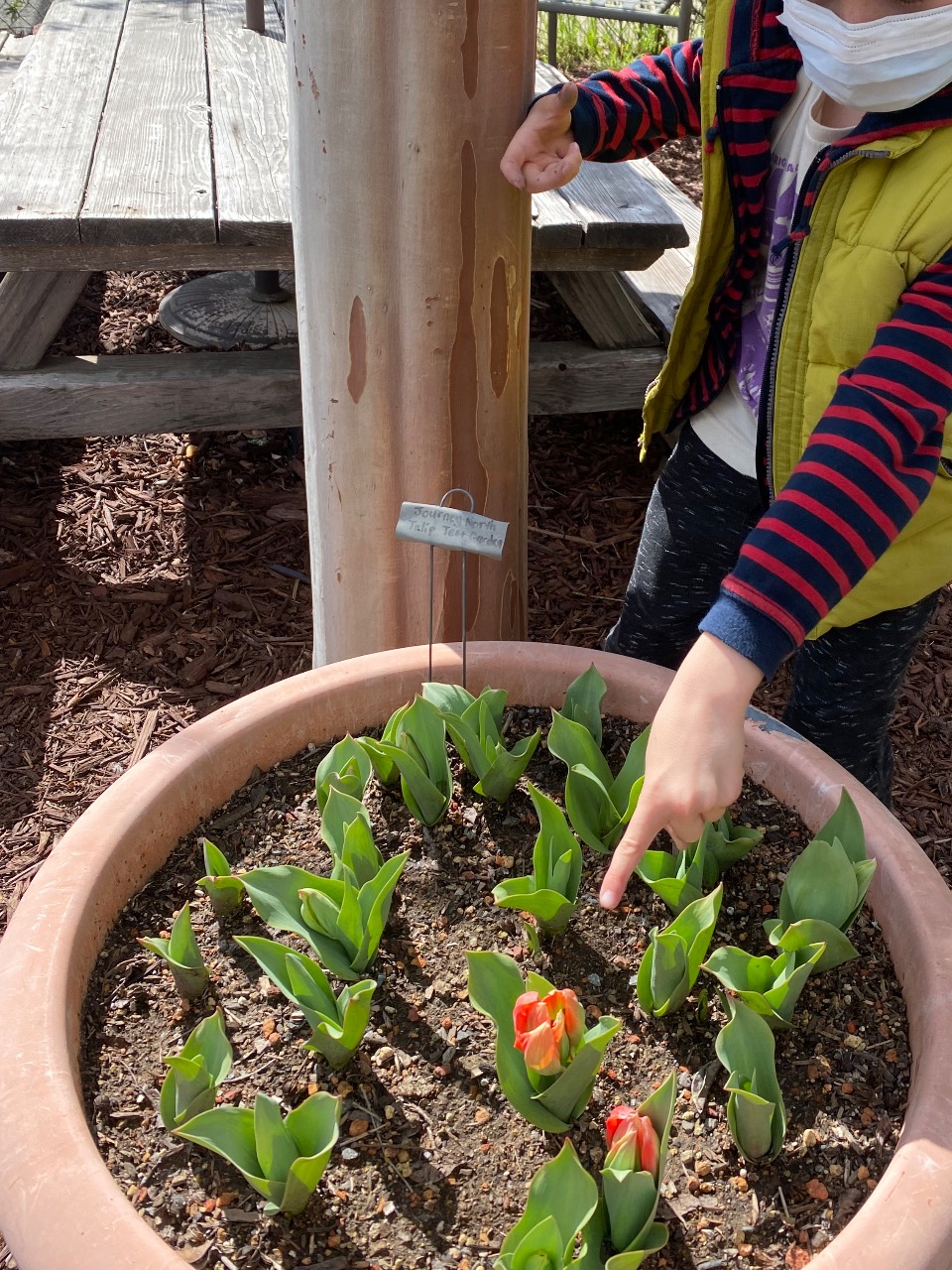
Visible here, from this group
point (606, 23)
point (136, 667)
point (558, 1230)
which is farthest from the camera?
point (606, 23)

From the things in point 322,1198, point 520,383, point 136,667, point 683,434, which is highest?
point 520,383

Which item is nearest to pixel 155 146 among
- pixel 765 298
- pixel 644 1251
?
pixel 765 298

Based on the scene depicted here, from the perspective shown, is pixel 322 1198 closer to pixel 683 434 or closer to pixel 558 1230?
pixel 558 1230

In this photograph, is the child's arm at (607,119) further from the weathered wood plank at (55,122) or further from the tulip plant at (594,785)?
the weathered wood plank at (55,122)

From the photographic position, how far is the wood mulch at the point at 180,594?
199 cm

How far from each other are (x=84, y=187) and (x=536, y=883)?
65.2 inches

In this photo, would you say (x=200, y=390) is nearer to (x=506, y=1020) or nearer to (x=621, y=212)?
(x=621, y=212)

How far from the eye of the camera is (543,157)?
4.02ft

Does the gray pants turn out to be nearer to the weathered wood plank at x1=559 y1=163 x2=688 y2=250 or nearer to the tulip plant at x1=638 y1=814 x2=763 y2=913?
the tulip plant at x1=638 y1=814 x2=763 y2=913

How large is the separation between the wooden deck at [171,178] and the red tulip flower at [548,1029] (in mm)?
1551

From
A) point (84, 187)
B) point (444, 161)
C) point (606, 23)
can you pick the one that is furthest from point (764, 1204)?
point (606, 23)

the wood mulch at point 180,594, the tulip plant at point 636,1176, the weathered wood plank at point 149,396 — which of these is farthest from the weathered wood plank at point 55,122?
the tulip plant at point 636,1176

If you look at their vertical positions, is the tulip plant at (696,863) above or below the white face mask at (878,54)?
below

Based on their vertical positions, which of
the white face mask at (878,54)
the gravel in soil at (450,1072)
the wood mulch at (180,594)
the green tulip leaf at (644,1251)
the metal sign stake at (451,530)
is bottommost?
the wood mulch at (180,594)
